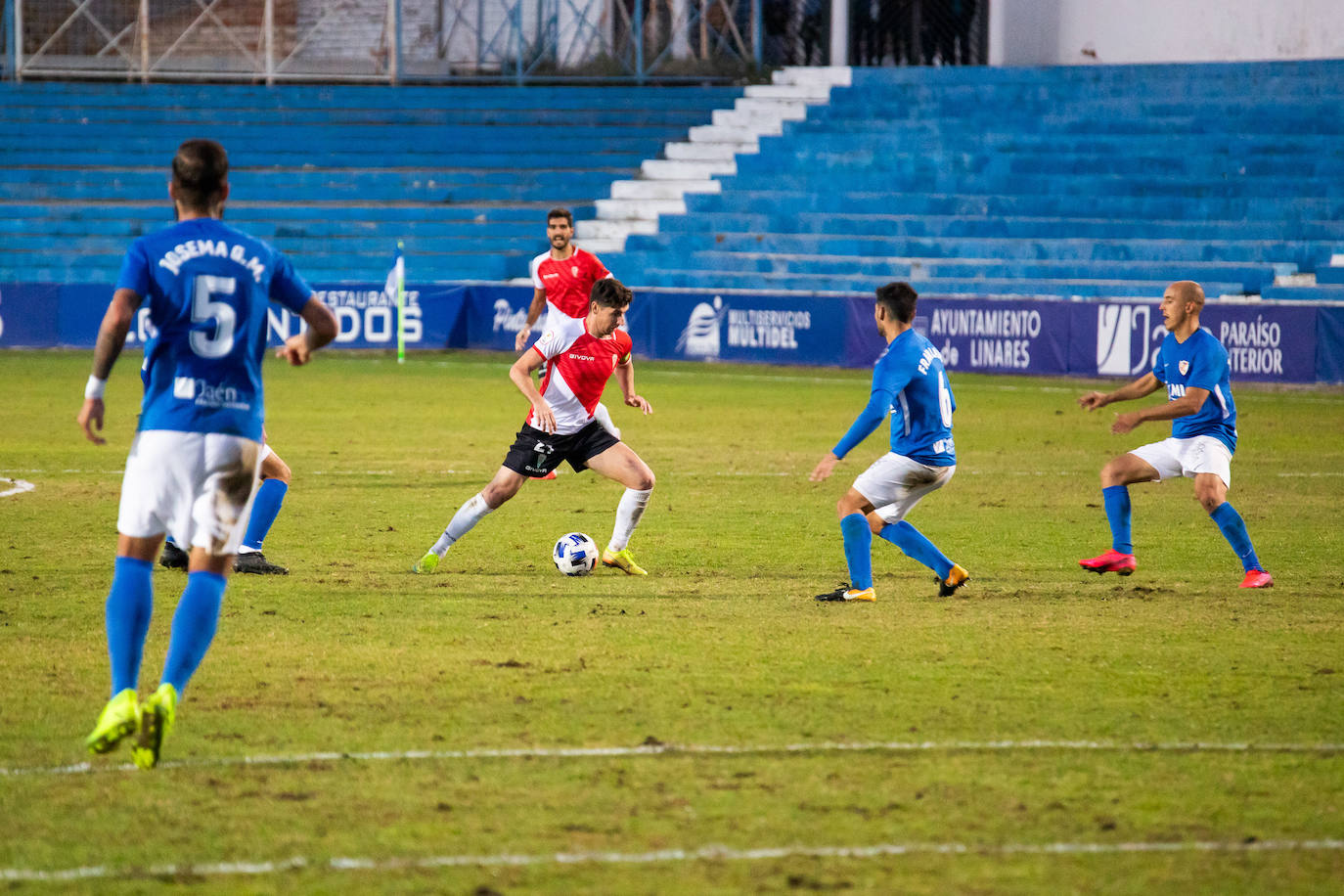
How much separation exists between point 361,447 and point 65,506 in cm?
424

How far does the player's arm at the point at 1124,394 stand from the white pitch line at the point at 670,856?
4.33 meters

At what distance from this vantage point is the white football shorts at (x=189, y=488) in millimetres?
5215

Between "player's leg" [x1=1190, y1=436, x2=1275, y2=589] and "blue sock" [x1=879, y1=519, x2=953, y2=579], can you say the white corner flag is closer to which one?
"blue sock" [x1=879, y1=519, x2=953, y2=579]

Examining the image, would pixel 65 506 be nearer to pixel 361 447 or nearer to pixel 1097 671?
pixel 361 447

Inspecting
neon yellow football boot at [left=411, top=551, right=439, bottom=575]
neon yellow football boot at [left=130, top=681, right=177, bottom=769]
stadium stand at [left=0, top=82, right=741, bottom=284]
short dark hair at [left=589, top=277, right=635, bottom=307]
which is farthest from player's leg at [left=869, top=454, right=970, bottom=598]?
stadium stand at [left=0, top=82, right=741, bottom=284]

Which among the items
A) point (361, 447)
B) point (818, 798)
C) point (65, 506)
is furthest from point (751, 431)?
point (818, 798)

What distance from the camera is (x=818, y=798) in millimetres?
4930

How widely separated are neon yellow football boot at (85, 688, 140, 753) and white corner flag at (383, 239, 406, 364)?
21.2 metres

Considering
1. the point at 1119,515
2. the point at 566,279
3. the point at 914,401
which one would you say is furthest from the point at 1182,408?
the point at 566,279

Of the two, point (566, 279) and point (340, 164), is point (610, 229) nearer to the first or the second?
point (340, 164)

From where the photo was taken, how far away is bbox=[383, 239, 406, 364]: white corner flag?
26359 mm

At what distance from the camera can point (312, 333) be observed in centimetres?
546

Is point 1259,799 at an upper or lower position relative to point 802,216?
lower

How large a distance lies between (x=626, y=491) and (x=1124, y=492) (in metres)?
2.89
